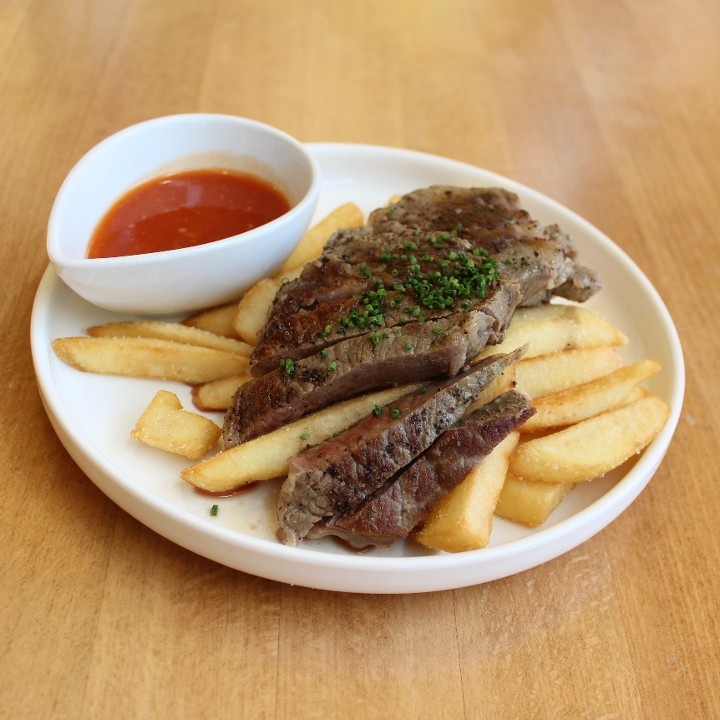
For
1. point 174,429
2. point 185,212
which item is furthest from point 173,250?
point 174,429

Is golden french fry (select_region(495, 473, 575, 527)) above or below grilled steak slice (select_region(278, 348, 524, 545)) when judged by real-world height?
below

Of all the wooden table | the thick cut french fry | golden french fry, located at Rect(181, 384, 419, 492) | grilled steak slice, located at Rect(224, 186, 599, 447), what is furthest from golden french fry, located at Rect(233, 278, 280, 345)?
the thick cut french fry

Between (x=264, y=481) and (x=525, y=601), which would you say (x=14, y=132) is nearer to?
(x=264, y=481)

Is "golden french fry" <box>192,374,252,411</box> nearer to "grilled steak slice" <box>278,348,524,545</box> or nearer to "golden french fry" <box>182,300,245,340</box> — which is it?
"golden french fry" <box>182,300,245,340</box>

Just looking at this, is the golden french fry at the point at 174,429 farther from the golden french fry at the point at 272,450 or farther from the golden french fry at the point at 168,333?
the golden french fry at the point at 168,333

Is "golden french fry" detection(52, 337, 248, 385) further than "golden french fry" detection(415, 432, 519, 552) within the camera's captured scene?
Yes

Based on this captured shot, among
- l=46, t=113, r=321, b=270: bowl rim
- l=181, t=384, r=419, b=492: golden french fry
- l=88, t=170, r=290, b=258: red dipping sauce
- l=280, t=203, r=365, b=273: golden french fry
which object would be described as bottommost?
l=280, t=203, r=365, b=273: golden french fry
